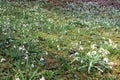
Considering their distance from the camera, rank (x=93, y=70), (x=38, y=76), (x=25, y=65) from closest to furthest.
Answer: (x=38, y=76) < (x=25, y=65) < (x=93, y=70)

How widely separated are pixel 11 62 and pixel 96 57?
2559 mm

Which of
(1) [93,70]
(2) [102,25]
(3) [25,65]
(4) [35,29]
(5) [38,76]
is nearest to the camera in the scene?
(5) [38,76]

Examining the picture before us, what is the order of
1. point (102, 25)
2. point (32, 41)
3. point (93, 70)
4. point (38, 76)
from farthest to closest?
point (102, 25)
point (32, 41)
point (93, 70)
point (38, 76)

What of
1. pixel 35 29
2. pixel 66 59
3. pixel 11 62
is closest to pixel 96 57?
pixel 66 59

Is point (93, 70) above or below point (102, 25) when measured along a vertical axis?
above

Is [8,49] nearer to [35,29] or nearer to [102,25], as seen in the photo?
Answer: [35,29]

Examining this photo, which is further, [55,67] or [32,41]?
[32,41]

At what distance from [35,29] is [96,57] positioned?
18.6ft

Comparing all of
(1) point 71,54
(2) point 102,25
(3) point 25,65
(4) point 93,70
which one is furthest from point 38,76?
(2) point 102,25

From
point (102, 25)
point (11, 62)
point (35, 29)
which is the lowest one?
point (102, 25)

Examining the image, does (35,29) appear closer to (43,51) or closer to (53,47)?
(53,47)

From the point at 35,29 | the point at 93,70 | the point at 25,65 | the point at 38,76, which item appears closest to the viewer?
the point at 38,76

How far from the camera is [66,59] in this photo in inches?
337

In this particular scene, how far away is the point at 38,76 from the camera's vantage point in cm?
694
